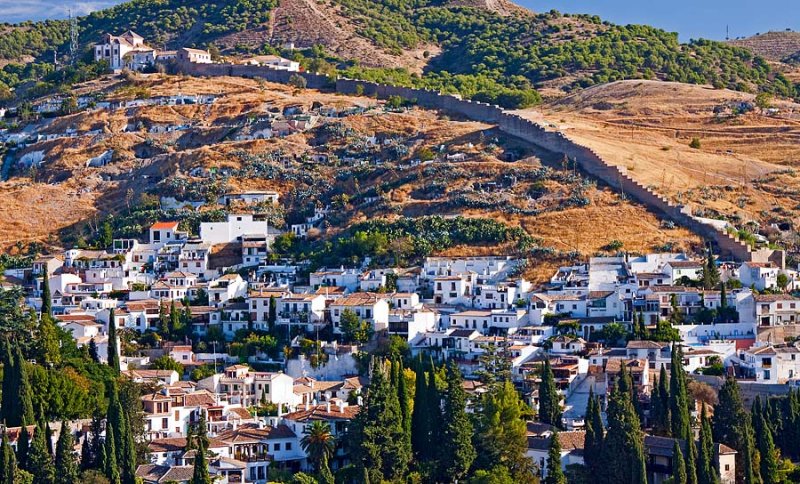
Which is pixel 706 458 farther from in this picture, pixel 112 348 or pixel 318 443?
pixel 112 348

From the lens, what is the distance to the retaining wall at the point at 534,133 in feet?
226

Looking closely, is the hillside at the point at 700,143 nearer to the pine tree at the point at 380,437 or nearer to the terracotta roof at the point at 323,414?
the terracotta roof at the point at 323,414

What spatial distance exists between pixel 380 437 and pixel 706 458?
9.35m

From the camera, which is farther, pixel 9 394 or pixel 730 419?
pixel 9 394

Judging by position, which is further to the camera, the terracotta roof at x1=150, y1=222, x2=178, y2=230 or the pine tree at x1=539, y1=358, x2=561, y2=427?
the terracotta roof at x1=150, y1=222, x2=178, y2=230

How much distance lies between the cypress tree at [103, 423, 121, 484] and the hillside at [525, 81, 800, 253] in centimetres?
3335

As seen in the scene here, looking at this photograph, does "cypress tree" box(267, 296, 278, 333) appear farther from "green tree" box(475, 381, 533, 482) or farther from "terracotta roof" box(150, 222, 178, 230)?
"green tree" box(475, 381, 533, 482)

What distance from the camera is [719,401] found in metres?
51.5

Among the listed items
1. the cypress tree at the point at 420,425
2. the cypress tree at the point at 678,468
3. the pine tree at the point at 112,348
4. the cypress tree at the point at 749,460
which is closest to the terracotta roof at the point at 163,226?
the pine tree at the point at 112,348

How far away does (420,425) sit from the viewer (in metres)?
50.6

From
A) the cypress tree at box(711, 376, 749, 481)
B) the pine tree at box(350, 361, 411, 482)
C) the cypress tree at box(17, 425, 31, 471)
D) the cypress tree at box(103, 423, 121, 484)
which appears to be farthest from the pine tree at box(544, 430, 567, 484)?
the cypress tree at box(17, 425, 31, 471)

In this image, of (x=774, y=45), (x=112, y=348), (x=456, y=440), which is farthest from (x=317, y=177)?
(x=774, y=45)

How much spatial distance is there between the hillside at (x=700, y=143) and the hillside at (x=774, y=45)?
2941 cm

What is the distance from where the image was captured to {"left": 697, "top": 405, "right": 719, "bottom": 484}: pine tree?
46.7 m
